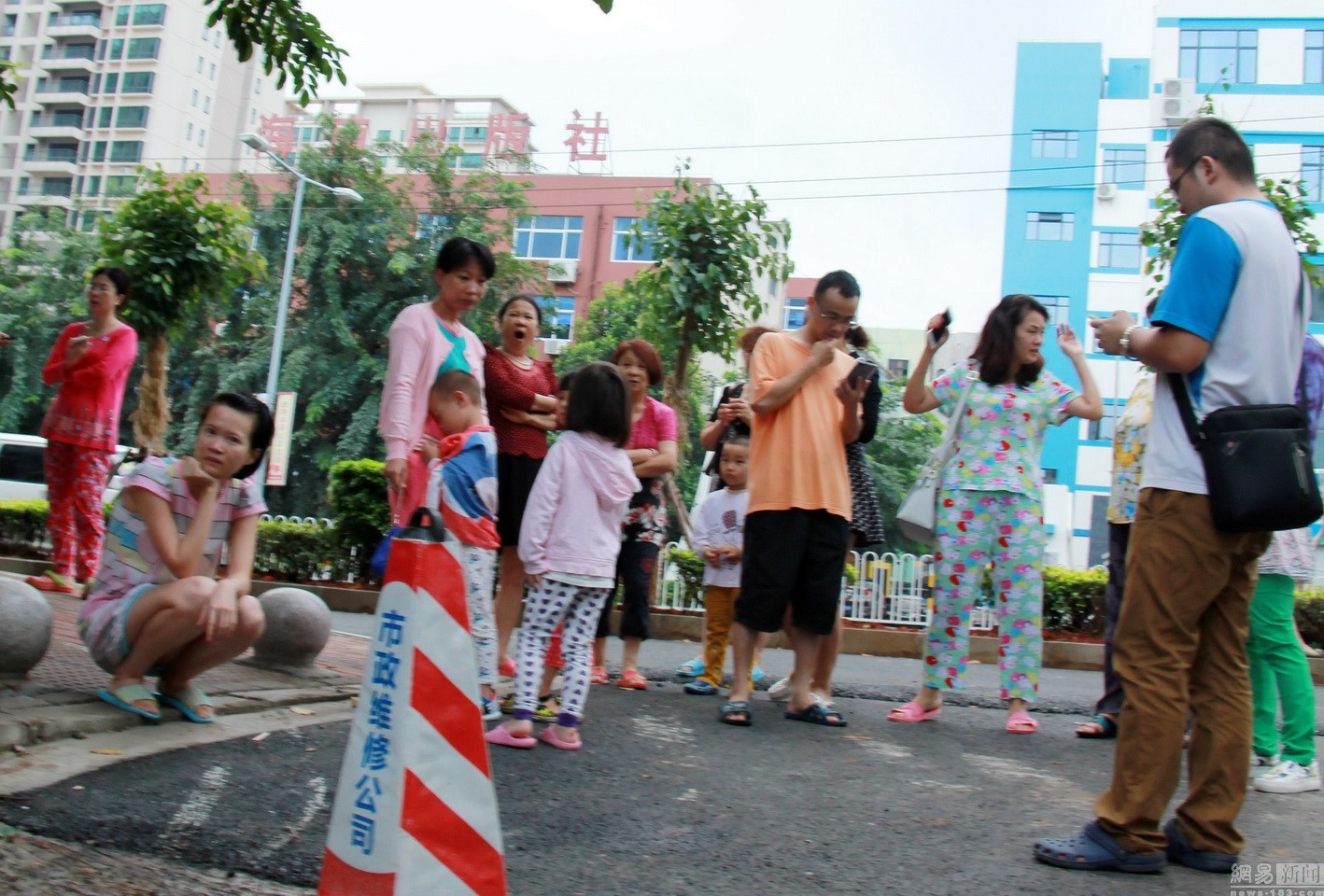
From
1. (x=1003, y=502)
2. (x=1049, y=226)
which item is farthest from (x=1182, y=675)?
(x=1049, y=226)

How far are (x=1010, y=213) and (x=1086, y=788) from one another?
38.0 metres

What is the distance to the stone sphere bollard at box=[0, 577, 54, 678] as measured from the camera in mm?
4234

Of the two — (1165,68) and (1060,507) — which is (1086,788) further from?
(1165,68)

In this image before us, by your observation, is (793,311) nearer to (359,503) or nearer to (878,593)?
(878,593)

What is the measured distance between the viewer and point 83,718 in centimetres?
386

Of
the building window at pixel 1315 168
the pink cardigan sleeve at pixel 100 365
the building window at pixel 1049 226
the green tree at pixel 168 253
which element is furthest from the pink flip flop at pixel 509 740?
the building window at pixel 1049 226

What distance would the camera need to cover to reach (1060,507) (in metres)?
35.2

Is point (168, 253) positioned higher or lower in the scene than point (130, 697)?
higher

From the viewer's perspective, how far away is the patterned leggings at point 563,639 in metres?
4.45

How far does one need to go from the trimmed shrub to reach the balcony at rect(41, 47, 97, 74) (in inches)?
2981

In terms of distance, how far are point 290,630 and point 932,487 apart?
10.4 ft

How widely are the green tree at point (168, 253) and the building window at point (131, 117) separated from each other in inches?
2835

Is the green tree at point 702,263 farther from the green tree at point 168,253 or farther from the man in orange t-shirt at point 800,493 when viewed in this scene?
the man in orange t-shirt at point 800,493

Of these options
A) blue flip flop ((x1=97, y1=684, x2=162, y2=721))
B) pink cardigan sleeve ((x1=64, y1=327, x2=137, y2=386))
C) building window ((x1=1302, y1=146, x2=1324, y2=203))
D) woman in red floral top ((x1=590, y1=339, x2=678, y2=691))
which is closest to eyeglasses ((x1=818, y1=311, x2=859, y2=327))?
woman in red floral top ((x1=590, y1=339, x2=678, y2=691))
